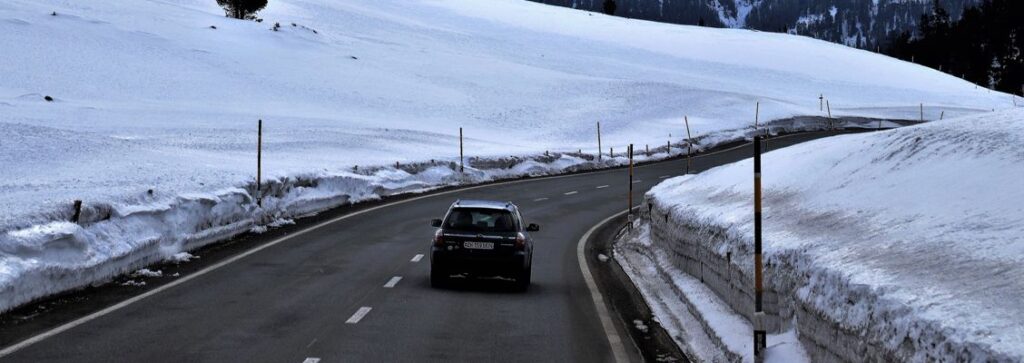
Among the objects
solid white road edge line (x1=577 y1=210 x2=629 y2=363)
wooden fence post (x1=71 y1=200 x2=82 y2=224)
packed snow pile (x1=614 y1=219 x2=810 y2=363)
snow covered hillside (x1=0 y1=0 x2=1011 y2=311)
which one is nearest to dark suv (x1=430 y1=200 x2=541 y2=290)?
solid white road edge line (x1=577 y1=210 x2=629 y2=363)

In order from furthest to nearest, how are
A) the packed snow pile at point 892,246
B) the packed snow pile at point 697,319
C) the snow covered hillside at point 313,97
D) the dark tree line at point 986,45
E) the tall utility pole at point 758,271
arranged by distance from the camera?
1. the dark tree line at point 986,45
2. the snow covered hillside at point 313,97
3. the packed snow pile at point 697,319
4. the tall utility pole at point 758,271
5. the packed snow pile at point 892,246

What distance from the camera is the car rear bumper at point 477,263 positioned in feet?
57.1

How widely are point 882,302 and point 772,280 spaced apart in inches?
134

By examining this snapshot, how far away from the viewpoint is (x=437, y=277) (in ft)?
57.7

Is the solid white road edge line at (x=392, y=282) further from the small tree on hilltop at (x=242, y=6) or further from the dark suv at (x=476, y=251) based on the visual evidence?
the small tree on hilltop at (x=242, y=6)

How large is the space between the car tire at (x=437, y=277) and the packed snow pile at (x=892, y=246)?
3.91 m

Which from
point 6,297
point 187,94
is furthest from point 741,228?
point 187,94

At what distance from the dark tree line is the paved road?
154m

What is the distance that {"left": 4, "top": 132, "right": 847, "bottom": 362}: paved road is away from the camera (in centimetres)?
1140

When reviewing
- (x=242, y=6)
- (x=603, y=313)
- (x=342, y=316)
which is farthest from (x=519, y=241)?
(x=242, y=6)

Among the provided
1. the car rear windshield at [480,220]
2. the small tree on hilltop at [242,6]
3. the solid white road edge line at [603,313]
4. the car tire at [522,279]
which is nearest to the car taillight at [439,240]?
the car rear windshield at [480,220]

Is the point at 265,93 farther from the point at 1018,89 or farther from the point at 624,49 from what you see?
the point at 1018,89

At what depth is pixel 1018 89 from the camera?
513 feet

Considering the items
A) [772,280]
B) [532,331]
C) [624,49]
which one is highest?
[624,49]
